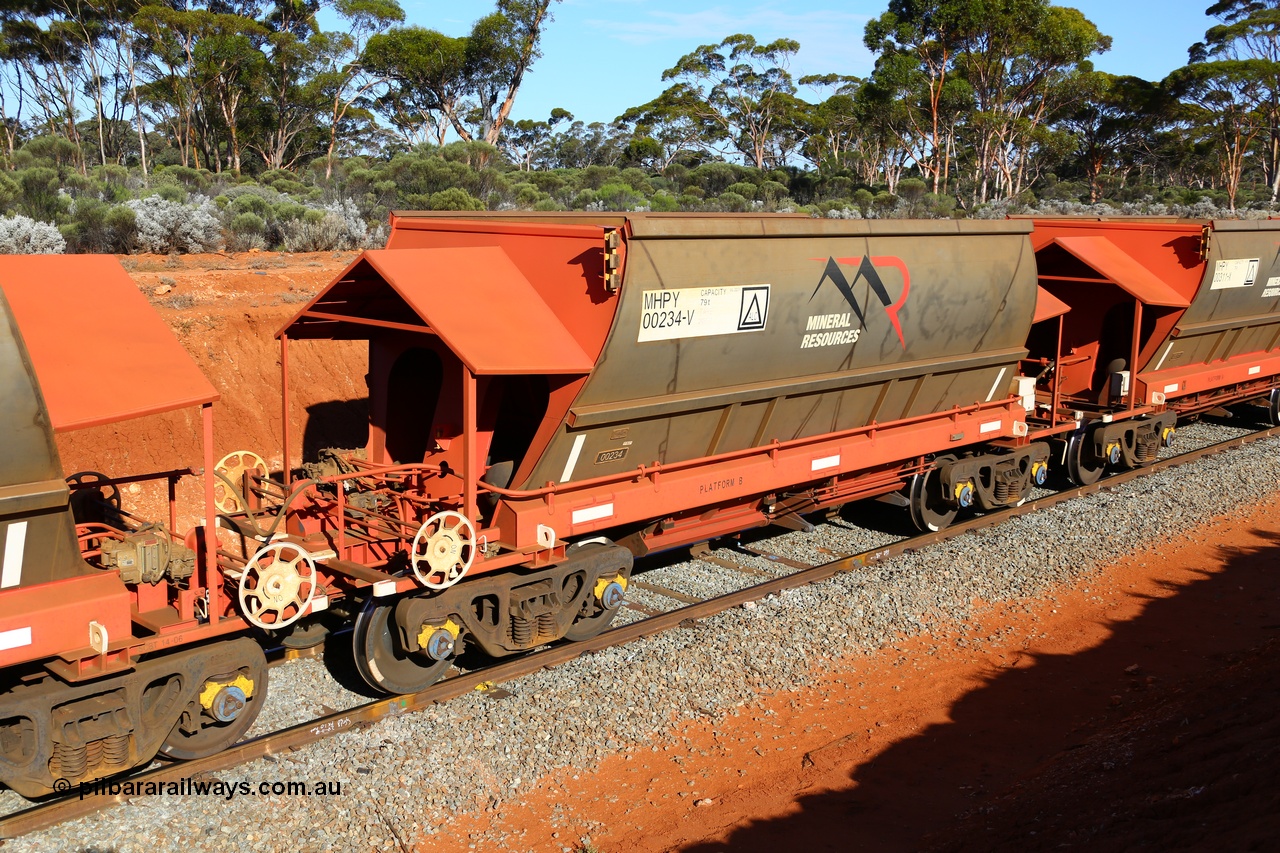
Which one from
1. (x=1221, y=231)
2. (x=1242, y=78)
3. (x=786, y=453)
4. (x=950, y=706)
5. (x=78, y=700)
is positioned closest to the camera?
(x=78, y=700)

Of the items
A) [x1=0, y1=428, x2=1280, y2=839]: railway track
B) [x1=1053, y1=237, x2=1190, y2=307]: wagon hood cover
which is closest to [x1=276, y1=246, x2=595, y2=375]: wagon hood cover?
[x1=0, y1=428, x2=1280, y2=839]: railway track

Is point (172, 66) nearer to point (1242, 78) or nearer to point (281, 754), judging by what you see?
point (281, 754)

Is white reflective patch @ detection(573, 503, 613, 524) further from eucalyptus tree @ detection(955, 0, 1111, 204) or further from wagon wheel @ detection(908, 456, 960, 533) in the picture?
→ eucalyptus tree @ detection(955, 0, 1111, 204)

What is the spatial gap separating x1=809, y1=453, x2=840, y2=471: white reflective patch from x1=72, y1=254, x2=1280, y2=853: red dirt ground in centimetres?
199

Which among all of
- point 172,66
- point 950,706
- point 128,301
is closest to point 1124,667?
point 950,706

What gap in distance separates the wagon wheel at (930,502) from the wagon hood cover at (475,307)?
545 centimetres

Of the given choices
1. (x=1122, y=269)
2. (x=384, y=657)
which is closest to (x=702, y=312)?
(x=384, y=657)

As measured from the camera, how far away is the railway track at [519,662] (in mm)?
6172

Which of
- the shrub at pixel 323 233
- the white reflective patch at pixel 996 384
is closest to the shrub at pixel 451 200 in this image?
the shrub at pixel 323 233

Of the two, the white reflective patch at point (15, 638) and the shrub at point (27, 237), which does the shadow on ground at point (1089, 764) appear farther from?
the shrub at point (27, 237)

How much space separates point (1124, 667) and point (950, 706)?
1759 millimetres

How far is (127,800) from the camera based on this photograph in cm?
627

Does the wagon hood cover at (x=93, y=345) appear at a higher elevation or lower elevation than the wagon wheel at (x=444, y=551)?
higher

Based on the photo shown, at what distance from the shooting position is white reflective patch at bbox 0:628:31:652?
569 centimetres
